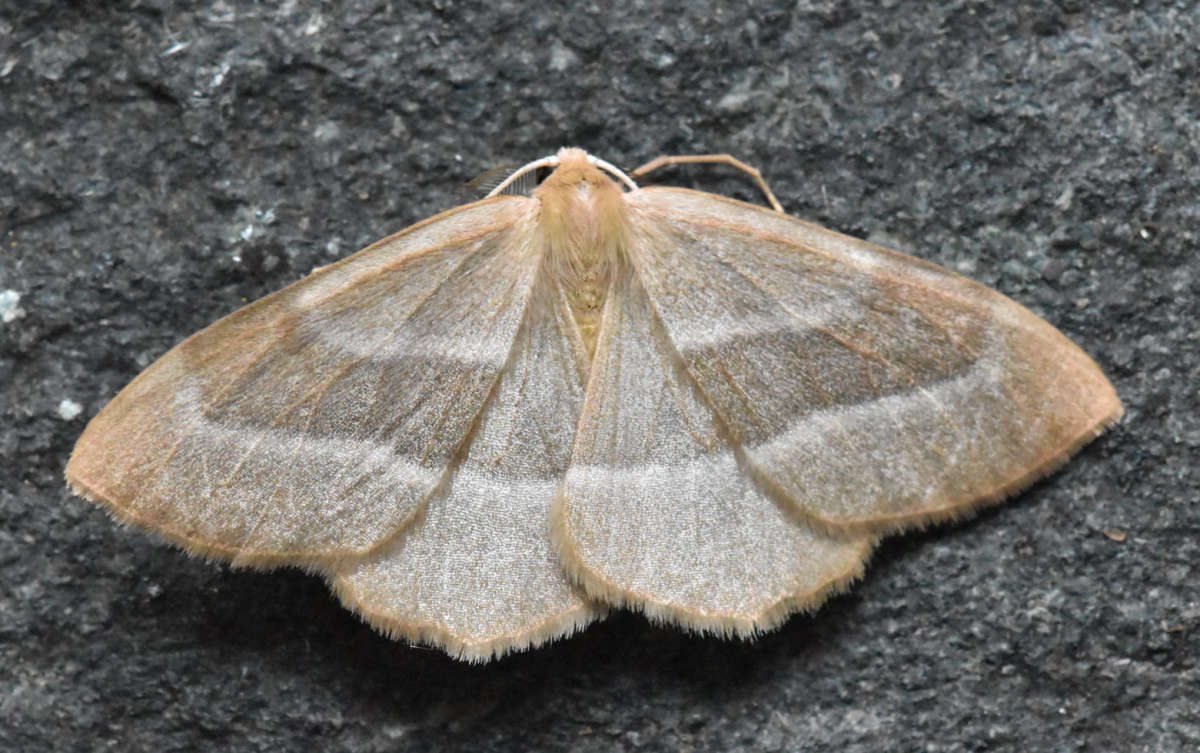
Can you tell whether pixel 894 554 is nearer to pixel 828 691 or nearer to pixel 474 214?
pixel 828 691

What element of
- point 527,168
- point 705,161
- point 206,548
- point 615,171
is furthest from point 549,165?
point 206,548

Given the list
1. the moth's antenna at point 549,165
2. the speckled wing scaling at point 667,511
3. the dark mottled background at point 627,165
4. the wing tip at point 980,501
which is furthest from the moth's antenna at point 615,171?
the wing tip at point 980,501

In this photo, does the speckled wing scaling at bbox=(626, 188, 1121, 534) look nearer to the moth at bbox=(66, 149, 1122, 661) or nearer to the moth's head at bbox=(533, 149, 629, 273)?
the moth at bbox=(66, 149, 1122, 661)

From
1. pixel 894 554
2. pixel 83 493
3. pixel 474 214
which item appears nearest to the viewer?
pixel 83 493

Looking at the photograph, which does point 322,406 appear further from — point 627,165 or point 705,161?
point 705,161

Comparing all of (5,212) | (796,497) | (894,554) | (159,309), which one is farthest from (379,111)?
(894,554)

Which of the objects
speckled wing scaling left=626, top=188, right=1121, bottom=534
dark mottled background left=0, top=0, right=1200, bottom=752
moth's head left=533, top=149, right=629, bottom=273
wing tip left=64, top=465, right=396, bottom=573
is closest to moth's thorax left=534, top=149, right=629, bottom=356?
moth's head left=533, top=149, right=629, bottom=273

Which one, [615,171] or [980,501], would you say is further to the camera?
[615,171]

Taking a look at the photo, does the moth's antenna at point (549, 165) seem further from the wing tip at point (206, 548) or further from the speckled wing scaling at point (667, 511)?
the wing tip at point (206, 548)
